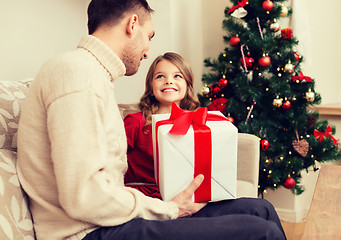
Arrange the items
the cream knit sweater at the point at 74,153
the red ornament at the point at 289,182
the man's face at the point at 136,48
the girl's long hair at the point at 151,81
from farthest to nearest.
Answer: the red ornament at the point at 289,182, the girl's long hair at the point at 151,81, the man's face at the point at 136,48, the cream knit sweater at the point at 74,153

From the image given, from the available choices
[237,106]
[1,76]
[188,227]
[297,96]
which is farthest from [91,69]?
[297,96]

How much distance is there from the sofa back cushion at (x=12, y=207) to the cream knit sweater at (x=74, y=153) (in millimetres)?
22

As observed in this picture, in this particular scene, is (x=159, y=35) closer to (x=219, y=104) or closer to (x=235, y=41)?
(x=235, y=41)

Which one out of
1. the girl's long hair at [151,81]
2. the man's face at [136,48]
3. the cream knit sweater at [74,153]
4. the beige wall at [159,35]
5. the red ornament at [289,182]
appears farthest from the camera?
the red ornament at [289,182]

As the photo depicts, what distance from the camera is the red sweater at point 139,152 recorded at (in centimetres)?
159

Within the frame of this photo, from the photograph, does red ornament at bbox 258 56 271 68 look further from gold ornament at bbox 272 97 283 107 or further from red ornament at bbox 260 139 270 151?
red ornament at bbox 260 139 270 151

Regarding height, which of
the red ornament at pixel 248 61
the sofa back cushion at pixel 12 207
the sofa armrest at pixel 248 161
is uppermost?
the red ornament at pixel 248 61

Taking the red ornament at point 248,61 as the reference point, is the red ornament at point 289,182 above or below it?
below

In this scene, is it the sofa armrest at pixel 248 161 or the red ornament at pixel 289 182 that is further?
the red ornament at pixel 289 182

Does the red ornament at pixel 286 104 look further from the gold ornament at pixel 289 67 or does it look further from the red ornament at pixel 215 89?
the red ornament at pixel 215 89

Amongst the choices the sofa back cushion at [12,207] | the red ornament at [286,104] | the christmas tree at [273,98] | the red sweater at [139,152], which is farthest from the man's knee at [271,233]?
the red ornament at [286,104]

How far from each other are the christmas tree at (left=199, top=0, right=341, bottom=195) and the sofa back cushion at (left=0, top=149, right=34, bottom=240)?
1395 millimetres

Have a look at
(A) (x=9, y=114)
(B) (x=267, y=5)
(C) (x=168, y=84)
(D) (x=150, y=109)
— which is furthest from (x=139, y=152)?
(B) (x=267, y=5)

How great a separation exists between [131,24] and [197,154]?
486 mm
